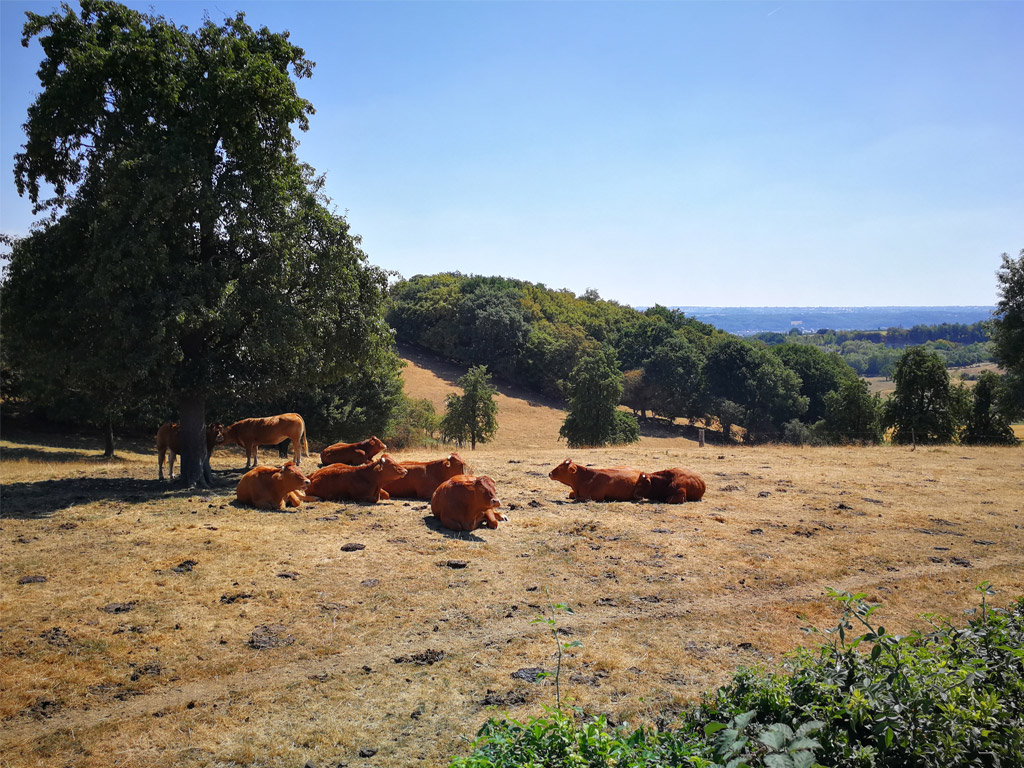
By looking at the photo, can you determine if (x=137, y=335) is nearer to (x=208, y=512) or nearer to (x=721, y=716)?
(x=208, y=512)

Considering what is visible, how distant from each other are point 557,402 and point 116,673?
243ft

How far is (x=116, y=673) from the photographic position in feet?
21.8

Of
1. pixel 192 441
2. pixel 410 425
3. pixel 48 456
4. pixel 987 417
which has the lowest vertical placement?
pixel 410 425

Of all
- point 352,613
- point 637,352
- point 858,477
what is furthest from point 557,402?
point 352,613

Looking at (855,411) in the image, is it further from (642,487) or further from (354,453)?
(354,453)

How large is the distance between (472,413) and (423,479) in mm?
24545

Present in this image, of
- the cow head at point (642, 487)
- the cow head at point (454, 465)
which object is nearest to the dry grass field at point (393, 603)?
the cow head at point (642, 487)

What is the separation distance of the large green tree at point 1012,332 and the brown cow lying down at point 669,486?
95.3 feet

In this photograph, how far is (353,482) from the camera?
13734 millimetres

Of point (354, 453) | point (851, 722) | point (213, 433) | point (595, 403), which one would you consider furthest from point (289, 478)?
point (595, 403)

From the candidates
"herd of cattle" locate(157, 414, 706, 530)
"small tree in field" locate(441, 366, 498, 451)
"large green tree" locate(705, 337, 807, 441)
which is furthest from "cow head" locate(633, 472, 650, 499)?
"large green tree" locate(705, 337, 807, 441)

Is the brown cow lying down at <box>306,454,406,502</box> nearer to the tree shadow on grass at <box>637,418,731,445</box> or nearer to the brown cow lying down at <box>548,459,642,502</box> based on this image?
the brown cow lying down at <box>548,459,642,502</box>

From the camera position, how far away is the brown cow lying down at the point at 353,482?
13.7 m

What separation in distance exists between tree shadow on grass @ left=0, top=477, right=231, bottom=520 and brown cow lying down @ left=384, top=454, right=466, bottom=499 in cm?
387
